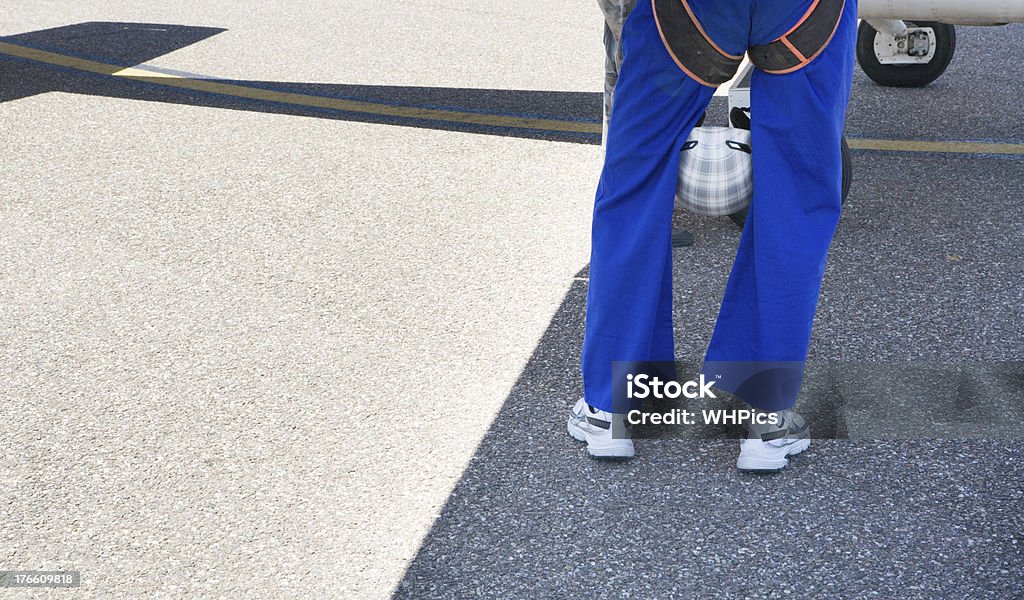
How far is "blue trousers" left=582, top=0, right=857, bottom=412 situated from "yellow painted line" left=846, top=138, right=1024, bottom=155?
2.69 m

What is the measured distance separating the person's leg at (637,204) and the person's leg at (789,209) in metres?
0.16

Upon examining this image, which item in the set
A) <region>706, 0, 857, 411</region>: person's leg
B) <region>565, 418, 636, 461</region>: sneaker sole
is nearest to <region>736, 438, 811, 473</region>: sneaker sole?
<region>706, 0, 857, 411</region>: person's leg

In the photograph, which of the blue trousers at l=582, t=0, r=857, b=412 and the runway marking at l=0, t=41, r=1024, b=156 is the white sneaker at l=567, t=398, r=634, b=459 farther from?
the runway marking at l=0, t=41, r=1024, b=156

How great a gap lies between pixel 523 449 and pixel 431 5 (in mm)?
6312

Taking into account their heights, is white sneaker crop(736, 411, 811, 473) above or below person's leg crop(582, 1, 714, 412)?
below

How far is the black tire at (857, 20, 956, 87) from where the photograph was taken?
5.58 metres

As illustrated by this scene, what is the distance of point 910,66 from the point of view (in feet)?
18.5

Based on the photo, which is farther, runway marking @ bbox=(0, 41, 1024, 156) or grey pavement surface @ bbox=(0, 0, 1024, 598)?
runway marking @ bbox=(0, 41, 1024, 156)

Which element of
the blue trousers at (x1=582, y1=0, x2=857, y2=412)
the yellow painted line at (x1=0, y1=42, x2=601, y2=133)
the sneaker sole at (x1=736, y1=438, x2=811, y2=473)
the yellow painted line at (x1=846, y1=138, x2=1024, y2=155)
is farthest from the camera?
the yellow painted line at (x1=0, y1=42, x2=601, y2=133)

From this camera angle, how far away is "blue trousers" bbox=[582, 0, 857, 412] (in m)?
2.06

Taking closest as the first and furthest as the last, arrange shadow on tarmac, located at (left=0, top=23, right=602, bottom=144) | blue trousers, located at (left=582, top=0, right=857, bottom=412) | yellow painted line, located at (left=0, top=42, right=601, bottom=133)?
blue trousers, located at (left=582, top=0, right=857, bottom=412)
yellow painted line, located at (left=0, top=42, right=601, bottom=133)
shadow on tarmac, located at (left=0, top=23, right=602, bottom=144)

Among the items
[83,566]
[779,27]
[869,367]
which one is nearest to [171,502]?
[83,566]

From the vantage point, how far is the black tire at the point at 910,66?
5.58m

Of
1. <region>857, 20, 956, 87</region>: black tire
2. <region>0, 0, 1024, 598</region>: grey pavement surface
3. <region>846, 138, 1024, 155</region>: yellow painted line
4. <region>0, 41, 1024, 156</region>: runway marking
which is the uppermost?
<region>857, 20, 956, 87</region>: black tire
